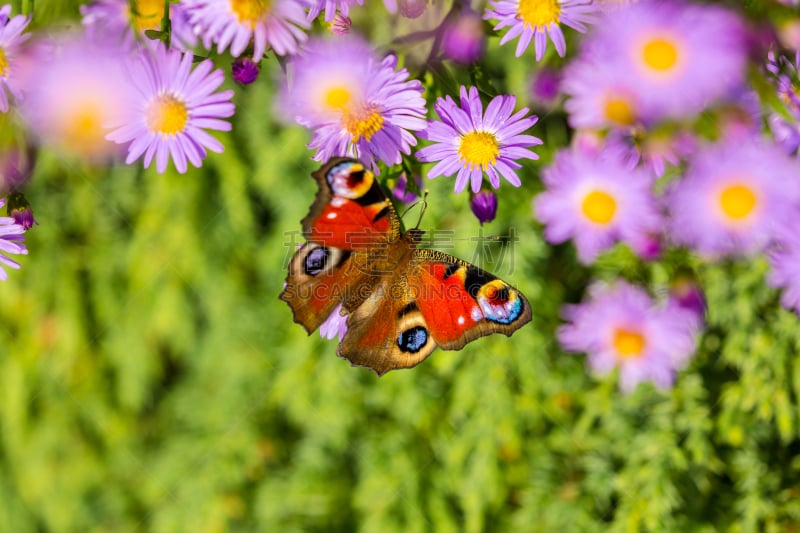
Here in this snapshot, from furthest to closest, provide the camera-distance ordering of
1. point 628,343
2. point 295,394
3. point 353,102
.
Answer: point 295,394 < point 628,343 < point 353,102

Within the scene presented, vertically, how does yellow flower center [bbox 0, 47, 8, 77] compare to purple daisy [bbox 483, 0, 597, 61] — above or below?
below

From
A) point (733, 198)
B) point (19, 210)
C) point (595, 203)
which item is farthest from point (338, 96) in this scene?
point (733, 198)

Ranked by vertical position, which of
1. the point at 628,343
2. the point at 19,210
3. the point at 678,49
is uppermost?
the point at 678,49

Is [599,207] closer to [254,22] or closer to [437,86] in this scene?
[437,86]

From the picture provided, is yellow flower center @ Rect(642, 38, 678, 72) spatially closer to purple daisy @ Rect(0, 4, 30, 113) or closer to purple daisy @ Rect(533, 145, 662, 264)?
purple daisy @ Rect(533, 145, 662, 264)

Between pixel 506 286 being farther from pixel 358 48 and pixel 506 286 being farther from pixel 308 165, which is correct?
pixel 308 165

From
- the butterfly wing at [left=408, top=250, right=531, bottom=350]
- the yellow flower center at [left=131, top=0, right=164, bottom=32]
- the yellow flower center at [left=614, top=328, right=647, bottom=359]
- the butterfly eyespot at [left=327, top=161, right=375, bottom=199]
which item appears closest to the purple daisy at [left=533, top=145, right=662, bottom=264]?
the yellow flower center at [left=614, top=328, right=647, bottom=359]
